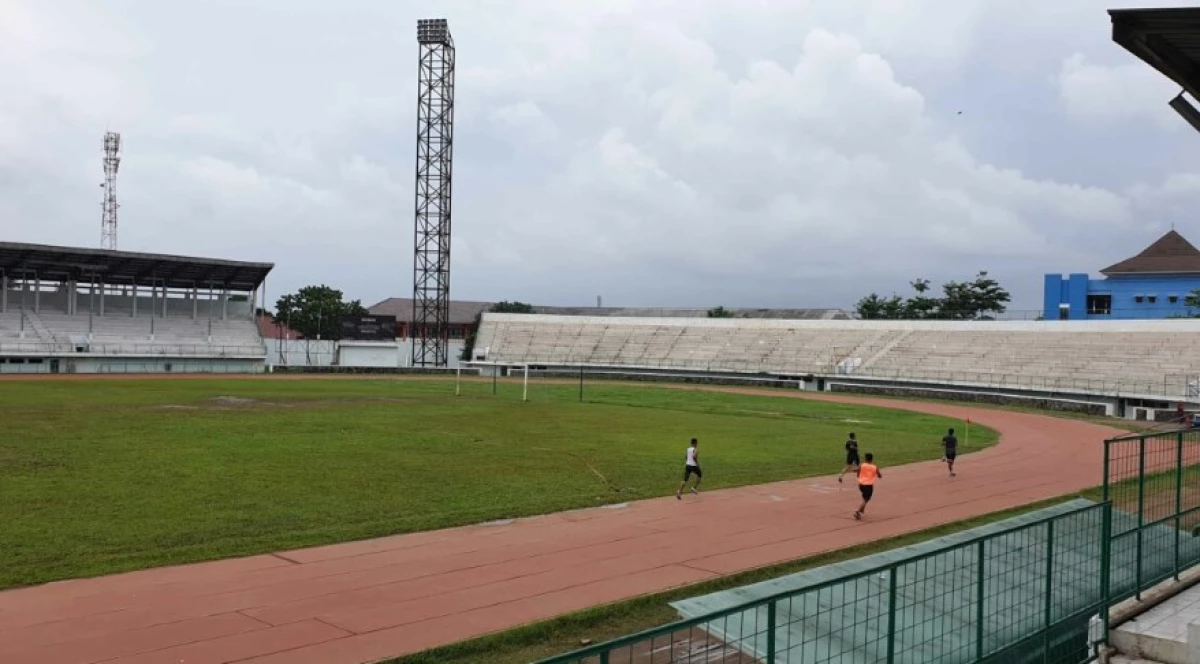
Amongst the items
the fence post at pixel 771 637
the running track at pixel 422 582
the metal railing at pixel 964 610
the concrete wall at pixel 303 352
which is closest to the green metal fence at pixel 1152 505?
the metal railing at pixel 964 610

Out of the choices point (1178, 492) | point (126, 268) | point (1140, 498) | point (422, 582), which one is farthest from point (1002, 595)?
point (126, 268)

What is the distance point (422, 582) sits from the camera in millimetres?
12055

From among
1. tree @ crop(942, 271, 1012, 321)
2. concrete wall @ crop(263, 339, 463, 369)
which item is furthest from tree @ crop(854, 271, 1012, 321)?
concrete wall @ crop(263, 339, 463, 369)

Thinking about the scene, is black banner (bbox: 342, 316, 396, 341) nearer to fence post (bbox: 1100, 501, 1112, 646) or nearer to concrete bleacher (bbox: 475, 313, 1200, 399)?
concrete bleacher (bbox: 475, 313, 1200, 399)

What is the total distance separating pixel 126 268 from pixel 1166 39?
82.4m

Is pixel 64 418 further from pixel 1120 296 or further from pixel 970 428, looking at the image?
pixel 1120 296

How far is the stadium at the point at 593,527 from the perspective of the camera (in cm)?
844

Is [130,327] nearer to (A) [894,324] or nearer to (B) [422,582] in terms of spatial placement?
(A) [894,324]

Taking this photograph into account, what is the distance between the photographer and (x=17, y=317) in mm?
70312

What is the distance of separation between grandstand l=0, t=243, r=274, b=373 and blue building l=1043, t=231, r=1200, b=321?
7574cm

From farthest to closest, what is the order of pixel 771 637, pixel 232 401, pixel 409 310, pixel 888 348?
pixel 409 310
pixel 888 348
pixel 232 401
pixel 771 637

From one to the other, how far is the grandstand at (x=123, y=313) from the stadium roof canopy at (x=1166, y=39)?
248 ft

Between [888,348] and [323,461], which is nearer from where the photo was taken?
[323,461]

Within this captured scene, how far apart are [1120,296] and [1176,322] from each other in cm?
2032
